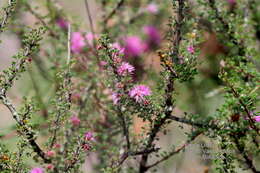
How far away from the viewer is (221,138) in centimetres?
57

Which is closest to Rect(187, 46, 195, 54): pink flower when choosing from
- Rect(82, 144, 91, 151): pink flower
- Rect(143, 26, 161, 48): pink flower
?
Rect(82, 144, 91, 151): pink flower

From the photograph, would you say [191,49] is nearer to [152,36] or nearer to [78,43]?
[78,43]

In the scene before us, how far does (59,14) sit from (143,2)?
330 mm

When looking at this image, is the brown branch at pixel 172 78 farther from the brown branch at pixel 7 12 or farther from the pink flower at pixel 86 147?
the brown branch at pixel 7 12

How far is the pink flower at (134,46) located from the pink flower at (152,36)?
81 millimetres

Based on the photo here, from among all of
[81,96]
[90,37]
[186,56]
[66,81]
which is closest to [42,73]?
[90,37]

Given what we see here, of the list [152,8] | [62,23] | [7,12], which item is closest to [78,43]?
[62,23]

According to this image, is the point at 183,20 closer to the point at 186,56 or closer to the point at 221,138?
the point at 186,56

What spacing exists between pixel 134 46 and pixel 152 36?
0.15m

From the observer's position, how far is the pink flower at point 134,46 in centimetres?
114

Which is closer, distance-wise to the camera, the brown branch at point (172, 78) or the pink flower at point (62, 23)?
the brown branch at point (172, 78)

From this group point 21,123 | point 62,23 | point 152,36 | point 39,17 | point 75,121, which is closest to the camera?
point 21,123

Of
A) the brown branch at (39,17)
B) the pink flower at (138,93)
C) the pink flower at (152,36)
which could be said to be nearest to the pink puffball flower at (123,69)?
the pink flower at (138,93)

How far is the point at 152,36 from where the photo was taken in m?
1.29
